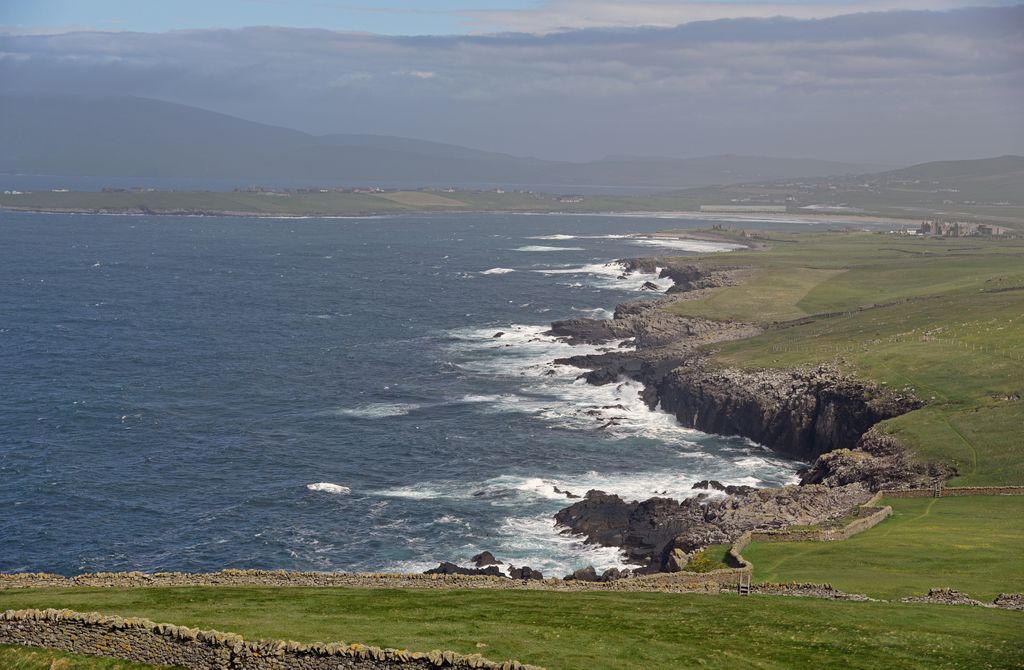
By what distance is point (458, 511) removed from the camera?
72062 mm

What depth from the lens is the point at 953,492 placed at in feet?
213

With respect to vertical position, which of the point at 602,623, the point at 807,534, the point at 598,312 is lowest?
the point at 598,312

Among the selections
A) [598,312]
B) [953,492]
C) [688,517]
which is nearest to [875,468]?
[953,492]

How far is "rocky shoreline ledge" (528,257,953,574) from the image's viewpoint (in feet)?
211

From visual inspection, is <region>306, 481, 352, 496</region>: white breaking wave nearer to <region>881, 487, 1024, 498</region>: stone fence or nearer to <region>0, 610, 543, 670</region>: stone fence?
<region>881, 487, 1024, 498</region>: stone fence

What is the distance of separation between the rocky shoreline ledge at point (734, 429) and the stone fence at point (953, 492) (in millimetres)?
2022

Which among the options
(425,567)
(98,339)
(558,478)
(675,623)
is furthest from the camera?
(98,339)

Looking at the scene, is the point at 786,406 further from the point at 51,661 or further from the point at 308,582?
the point at 51,661

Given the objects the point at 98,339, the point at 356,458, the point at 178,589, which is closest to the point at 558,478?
the point at 356,458

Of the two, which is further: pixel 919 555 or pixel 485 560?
pixel 485 560

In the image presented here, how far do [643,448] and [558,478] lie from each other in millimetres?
11635

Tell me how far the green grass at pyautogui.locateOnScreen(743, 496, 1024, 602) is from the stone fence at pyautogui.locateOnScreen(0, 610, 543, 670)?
21.8 meters

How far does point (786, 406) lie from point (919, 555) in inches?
1611

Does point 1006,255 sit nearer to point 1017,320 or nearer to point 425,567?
point 1017,320
